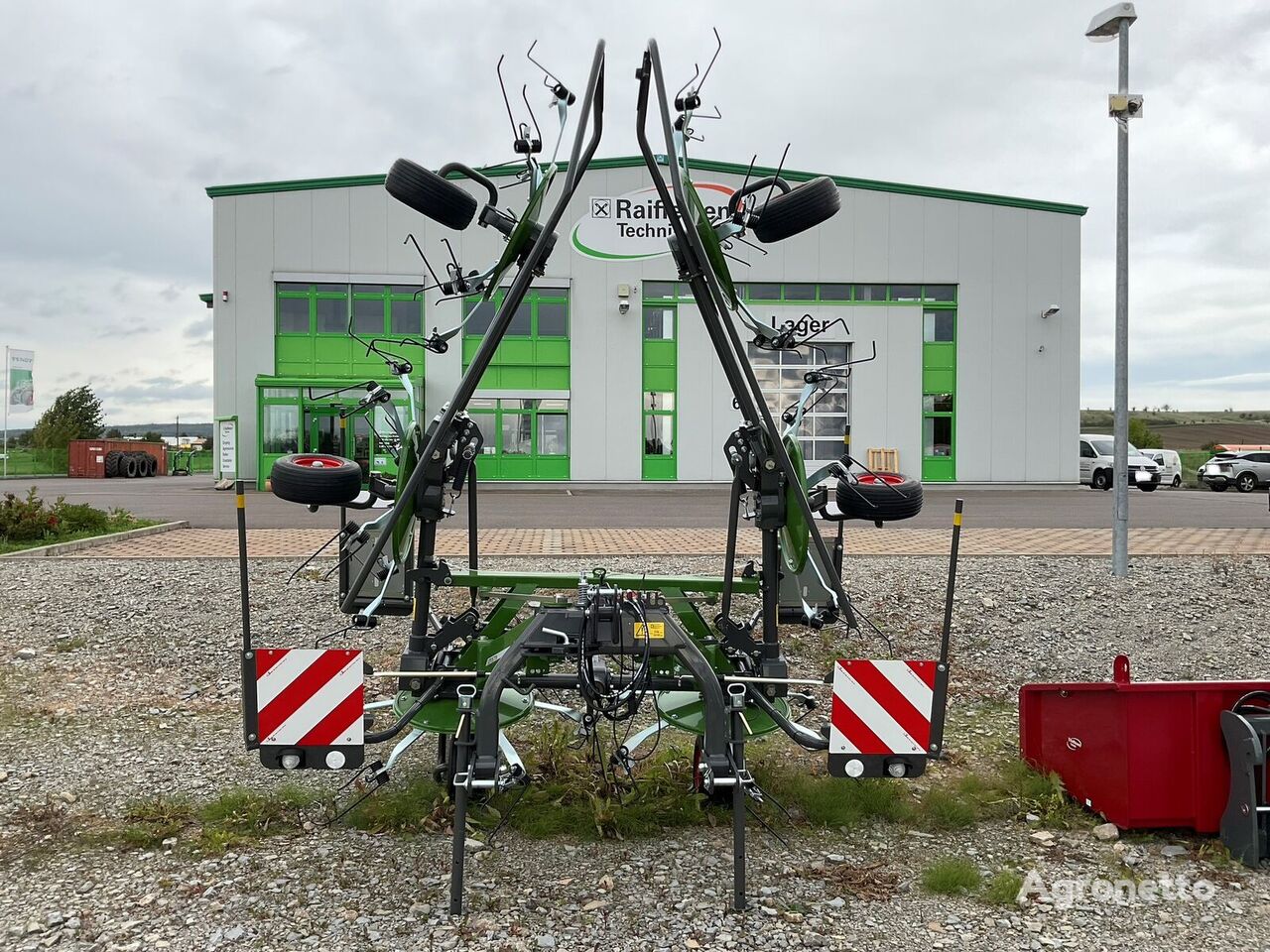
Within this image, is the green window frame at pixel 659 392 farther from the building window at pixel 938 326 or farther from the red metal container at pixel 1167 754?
the red metal container at pixel 1167 754

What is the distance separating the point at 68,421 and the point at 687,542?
5416 centimetres

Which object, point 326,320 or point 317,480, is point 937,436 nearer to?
point 326,320

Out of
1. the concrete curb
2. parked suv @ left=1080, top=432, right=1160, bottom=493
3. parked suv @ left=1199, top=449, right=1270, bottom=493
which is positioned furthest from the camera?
parked suv @ left=1199, top=449, right=1270, bottom=493

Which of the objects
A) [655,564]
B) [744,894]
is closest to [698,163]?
[655,564]

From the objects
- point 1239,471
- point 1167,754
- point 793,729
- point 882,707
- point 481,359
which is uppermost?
point 481,359

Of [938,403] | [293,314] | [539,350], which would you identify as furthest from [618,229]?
[938,403]

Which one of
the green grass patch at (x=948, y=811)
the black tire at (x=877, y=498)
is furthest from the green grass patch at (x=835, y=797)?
the black tire at (x=877, y=498)

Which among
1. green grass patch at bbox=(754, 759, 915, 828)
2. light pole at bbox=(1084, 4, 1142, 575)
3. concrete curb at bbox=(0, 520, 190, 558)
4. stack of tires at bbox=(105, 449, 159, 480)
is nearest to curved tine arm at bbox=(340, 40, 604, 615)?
green grass patch at bbox=(754, 759, 915, 828)

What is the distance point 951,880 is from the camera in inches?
137

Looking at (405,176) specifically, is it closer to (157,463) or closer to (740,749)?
(740,749)

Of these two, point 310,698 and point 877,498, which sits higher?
point 877,498

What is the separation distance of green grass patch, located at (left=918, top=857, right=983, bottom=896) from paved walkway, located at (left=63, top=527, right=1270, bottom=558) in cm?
573

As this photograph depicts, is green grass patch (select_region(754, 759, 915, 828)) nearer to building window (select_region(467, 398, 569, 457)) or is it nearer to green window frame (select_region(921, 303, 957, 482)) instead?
building window (select_region(467, 398, 569, 457))

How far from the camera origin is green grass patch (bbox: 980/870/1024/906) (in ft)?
11.0
